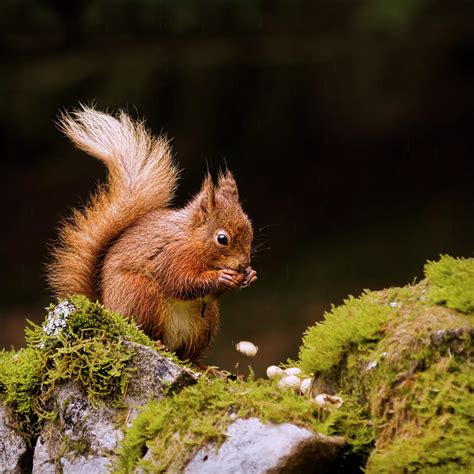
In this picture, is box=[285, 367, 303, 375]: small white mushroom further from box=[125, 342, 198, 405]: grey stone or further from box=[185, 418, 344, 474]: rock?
box=[185, 418, 344, 474]: rock

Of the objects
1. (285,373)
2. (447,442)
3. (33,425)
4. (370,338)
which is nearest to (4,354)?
(33,425)

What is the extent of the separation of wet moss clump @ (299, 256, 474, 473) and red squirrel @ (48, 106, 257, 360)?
0.49 m

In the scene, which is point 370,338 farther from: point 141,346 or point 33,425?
point 33,425

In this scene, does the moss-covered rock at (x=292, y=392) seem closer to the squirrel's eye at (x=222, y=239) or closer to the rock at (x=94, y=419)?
the rock at (x=94, y=419)

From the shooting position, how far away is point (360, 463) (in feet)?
7.06

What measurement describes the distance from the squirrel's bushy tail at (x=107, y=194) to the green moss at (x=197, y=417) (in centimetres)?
88

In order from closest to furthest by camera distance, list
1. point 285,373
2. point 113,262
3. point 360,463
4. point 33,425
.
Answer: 1. point 360,463
2. point 33,425
3. point 285,373
4. point 113,262

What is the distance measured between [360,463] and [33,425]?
851mm

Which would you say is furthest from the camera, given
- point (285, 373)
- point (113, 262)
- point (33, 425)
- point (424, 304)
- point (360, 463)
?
point (113, 262)

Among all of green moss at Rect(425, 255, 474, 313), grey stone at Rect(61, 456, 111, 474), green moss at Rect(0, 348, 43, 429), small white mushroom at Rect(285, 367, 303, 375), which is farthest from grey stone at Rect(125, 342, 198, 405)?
green moss at Rect(425, 255, 474, 313)

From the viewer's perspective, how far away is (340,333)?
2303 millimetres

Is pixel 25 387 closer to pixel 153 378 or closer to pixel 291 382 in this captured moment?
pixel 153 378

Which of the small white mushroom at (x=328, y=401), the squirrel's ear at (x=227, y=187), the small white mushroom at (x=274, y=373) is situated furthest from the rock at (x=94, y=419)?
the squirrel's ear at (x=227, y=187)

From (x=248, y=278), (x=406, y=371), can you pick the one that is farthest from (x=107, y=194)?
(x=406, y=371)
